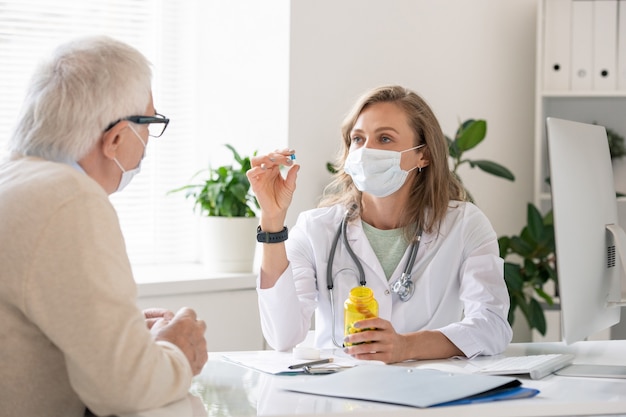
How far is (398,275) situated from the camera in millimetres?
2496

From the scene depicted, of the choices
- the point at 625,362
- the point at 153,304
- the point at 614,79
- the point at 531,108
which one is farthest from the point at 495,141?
the point at 625,362

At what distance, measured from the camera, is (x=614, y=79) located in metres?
4.24

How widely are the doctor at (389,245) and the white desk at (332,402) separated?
14.7 inches

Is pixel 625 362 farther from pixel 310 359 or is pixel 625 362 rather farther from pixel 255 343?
pixel 255 343

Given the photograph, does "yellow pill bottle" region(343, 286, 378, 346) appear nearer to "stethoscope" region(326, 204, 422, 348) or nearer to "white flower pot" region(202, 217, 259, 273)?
"stethoscope" region(326, 204, 422, 348)

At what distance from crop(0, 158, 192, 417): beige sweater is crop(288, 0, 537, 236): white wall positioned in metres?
2.30

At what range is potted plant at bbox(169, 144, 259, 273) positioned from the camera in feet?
12.1

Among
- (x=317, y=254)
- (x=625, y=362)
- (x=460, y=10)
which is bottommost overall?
(x=625, y=362)

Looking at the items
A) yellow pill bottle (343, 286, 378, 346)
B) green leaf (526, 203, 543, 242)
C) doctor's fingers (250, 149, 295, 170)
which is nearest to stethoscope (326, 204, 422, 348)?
doctor's fingers (250, 149, 295, 170)

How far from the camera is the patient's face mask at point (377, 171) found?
2.58 meters

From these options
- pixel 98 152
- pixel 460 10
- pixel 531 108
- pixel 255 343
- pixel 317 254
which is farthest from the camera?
pixel 531 108

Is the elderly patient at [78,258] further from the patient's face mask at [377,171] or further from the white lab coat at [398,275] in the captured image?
the patient's face mask at [377,171]

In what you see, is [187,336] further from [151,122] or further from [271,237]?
[271,237]

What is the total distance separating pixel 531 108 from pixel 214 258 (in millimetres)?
1985
